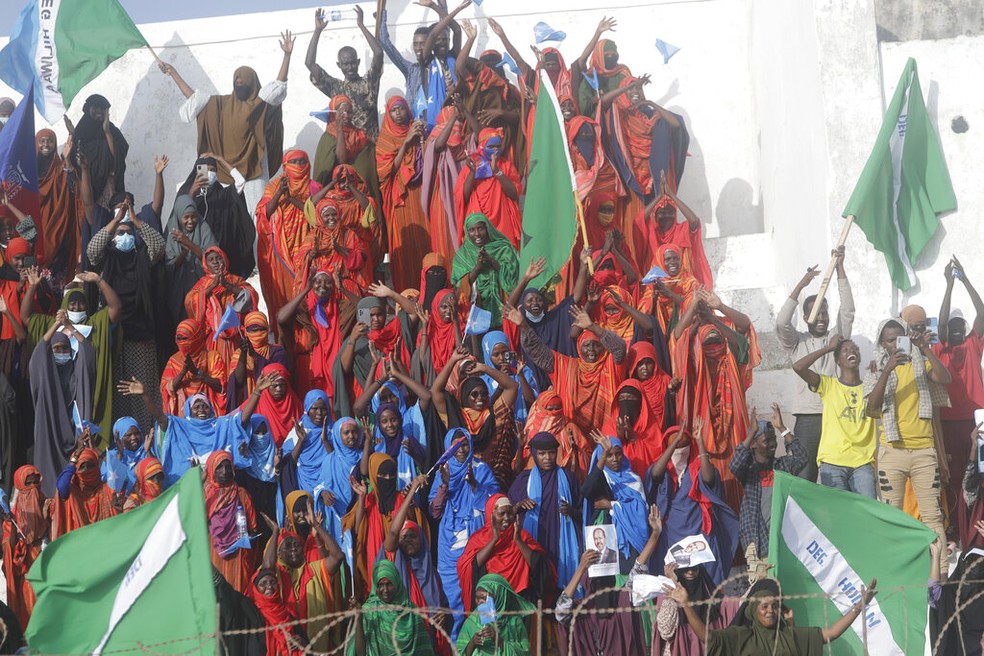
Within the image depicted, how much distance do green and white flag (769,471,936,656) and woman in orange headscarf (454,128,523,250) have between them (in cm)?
436

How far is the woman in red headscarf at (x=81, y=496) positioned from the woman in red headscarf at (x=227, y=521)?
798 millimetres

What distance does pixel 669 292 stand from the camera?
432 inches

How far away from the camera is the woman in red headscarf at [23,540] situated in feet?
34.4

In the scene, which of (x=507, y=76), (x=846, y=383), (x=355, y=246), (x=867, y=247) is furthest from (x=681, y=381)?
(x=507, y=76)

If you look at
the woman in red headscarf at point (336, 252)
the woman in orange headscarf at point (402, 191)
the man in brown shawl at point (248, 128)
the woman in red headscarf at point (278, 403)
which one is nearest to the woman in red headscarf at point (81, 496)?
the woman in red headscarf at point (278, 403)

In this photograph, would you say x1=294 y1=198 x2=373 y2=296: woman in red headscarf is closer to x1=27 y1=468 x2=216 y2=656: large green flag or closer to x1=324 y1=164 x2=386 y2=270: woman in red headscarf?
x1=324 y1=164 x2=386 y2=270: woman in red headscarf

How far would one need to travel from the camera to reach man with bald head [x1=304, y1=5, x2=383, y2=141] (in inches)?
514

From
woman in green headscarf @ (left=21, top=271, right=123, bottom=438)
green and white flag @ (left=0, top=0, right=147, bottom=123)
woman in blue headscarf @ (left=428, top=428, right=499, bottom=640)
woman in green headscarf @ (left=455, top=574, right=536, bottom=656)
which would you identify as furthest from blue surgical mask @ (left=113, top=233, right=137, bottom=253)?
woman in green headscarf @ (left=455, top=574, right=536, bottom=656)

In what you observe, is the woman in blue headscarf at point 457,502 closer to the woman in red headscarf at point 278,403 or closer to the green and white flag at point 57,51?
the woman in red headscarf at point 278,403

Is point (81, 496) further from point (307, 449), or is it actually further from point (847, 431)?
point (847, 431)

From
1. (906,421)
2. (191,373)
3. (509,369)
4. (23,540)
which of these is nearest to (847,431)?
(906,421)

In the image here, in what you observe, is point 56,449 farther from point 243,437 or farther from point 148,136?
point 148,136

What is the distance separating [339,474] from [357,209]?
8.01 feet

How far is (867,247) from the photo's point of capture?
1139cm
